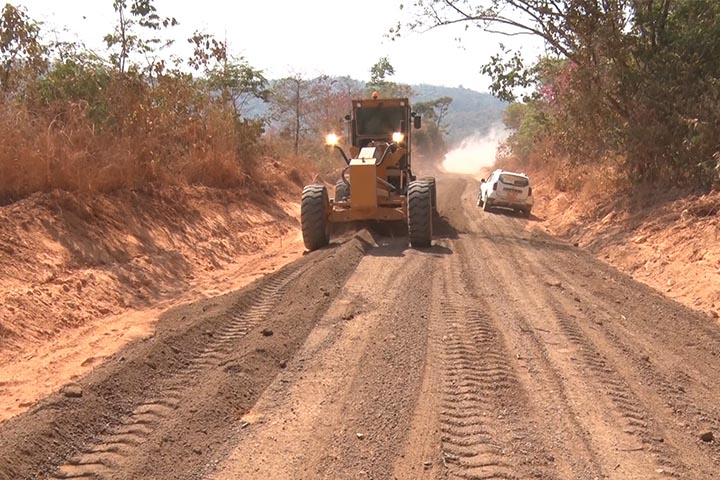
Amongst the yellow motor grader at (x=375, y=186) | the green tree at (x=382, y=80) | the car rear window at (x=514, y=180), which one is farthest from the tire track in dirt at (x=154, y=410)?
the green tree at (x=382, y=80)

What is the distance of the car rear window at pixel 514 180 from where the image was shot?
19.2 meters

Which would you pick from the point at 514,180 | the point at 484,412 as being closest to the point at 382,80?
the point at 514,180

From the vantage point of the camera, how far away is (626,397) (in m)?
4.62

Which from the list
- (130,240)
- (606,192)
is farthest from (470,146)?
(130,240)

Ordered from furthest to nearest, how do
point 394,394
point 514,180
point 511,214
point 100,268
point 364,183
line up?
point 511,214 → point 514,180 → point 364,183 → point 100,268 → point 394,394

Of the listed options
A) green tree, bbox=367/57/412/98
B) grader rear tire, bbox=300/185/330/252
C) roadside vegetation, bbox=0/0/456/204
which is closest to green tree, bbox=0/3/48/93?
roadside vegetation, bbox=0/0/456/204

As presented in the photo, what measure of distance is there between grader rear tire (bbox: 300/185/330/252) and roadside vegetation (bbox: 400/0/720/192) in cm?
685

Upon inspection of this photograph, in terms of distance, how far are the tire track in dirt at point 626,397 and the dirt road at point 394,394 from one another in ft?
0.05

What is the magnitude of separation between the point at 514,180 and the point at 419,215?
361 inches

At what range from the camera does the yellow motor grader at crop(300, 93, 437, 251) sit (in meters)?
11.2

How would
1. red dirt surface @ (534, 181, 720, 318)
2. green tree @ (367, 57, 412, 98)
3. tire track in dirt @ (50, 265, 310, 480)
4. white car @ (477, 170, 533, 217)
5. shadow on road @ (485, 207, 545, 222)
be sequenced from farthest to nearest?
green tree @ (367, 57, 412, 98) < white car @ (477, 170, 533, 217) < shadow on road @ (485, 207, 545, 222) < red dirt surface @ (534, 181, 720, 318) < tire track in dirt @ (50, 265, 310, 480)

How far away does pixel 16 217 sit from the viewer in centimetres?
780

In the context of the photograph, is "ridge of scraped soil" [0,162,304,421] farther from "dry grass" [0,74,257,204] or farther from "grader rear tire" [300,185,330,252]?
"grader rear tire" [300,185,330,252]

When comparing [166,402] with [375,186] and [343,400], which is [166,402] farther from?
[375,186]
